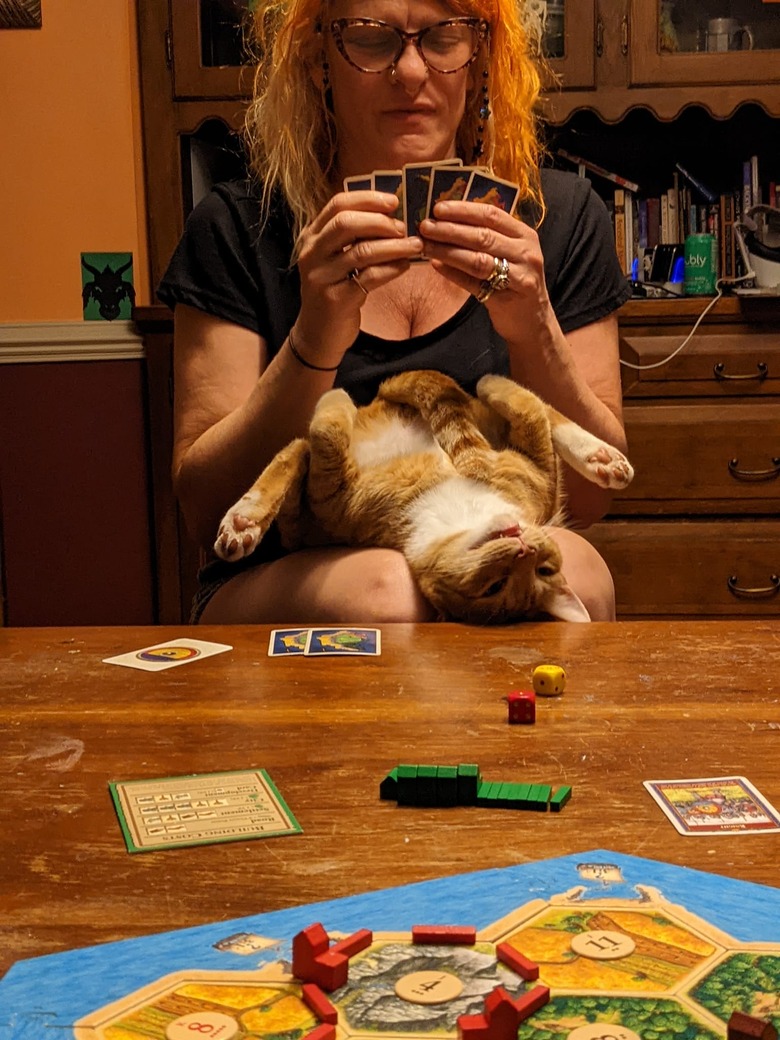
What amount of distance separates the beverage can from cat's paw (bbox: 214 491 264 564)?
204cm

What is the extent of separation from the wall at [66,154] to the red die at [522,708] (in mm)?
2552

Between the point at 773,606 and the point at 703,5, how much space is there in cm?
169

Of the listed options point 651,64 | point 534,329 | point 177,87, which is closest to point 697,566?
point 651,64

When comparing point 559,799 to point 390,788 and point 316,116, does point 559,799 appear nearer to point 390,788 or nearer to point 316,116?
point 390,788

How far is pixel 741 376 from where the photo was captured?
3.03 metres

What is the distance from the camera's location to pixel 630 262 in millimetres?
3391

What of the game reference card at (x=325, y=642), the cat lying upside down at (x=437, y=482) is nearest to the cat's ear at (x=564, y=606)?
the cat lying upside down at (x=437, y=482)

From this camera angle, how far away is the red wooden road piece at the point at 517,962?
0.56 meters

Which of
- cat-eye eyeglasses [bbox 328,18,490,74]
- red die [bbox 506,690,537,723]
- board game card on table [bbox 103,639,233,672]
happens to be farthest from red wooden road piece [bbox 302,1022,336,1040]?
cat-eye eyeglasses [bbox 328,18,490,74]

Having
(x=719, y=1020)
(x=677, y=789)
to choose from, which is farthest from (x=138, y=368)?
(x=719, y=1020)

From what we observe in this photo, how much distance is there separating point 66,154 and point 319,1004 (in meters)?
3.06

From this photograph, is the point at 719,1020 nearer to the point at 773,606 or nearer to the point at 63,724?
the point at 63,724

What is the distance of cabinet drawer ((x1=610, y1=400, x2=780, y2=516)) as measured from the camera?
9.94ft

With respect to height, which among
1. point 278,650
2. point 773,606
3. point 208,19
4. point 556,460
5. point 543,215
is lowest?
point 773,606
